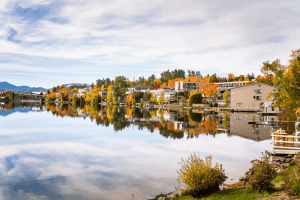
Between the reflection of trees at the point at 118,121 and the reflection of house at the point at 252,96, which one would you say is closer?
the reflection of trees at the point at 118,121

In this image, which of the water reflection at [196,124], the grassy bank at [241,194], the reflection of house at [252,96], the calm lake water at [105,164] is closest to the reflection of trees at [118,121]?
the water reflection at [196,124]

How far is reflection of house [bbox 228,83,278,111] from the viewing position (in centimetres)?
7862

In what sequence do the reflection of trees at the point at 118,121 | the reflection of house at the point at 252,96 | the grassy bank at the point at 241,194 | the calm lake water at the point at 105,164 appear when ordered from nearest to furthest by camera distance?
1. the grassy bank at the point at 241,194
2. the calm lake water at the point at 105,164
3. the reflection of trees at the point at 118,121
4. the reflection of house at the point at 252,96

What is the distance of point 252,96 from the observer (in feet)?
262

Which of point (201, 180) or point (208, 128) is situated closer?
point (201, 180)

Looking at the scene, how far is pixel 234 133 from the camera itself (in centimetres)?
3494

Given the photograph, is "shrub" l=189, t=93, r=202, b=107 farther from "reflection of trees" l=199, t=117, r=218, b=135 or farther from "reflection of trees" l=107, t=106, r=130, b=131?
"reflection of trees" l=199, t=117, r=218, b=135

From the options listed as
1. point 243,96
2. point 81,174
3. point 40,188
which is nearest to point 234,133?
point 81,174

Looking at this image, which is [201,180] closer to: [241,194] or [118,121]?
[241,194]

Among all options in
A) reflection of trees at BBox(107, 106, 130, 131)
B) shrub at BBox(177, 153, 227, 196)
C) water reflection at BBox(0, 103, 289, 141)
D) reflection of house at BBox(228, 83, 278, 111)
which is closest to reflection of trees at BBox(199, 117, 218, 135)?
water reflection at BBox(0, 103, 289, 141)

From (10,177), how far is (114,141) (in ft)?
48.5

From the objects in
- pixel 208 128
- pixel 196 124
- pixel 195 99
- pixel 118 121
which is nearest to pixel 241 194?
pixel 208 128

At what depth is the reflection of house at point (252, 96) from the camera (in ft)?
258

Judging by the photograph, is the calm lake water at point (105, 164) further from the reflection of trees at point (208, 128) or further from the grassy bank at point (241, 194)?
the reflection of trees at point (208, 128)
